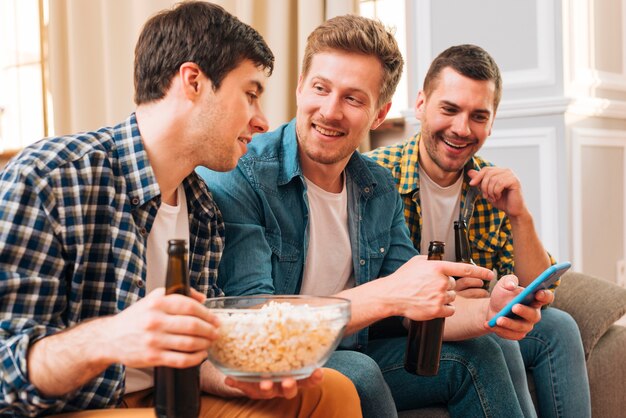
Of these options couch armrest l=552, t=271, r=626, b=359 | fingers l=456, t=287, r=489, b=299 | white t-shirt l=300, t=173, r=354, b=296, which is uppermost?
white t-shirt l=300, t=173, r=354, b=296

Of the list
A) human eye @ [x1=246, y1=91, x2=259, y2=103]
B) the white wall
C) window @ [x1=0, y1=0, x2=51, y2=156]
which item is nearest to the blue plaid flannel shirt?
human eye @ [x1=246, y1=91, x2=259, y2=103]

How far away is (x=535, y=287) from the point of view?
144cm

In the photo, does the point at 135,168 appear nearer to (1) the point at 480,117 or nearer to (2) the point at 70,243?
(2) the point at 70,243

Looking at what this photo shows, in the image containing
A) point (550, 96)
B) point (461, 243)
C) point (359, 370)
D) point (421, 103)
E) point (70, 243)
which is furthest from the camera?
point (550, 96)

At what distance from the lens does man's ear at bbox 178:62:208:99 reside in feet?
4.39

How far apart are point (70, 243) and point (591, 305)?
1631 mm

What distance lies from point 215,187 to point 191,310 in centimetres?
73

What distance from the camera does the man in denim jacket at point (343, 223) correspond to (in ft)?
5.21

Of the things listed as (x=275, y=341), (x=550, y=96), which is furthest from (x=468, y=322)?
(x=550, y=96)

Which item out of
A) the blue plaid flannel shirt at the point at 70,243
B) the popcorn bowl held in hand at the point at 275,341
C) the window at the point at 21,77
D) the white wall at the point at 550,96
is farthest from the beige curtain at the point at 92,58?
the popcorn bowl held in hand at the point at 275,341

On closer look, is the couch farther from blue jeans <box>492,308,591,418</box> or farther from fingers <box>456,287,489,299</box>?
fingers <box>456,287,489,299</box>

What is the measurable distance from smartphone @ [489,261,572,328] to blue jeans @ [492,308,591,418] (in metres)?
0.48

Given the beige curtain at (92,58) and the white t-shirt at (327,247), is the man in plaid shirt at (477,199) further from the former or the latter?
the beige curtain at (92,58)

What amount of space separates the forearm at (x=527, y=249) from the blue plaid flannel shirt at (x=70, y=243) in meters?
1.18
